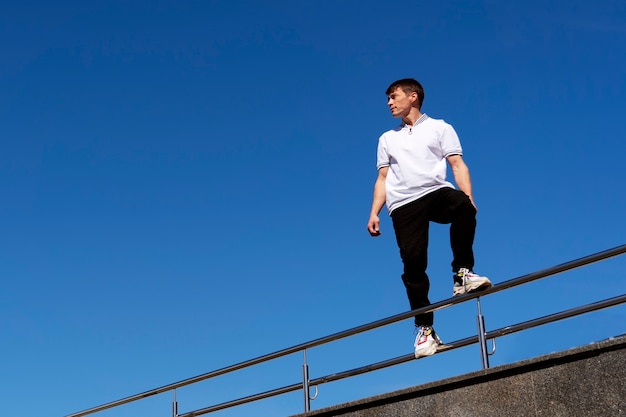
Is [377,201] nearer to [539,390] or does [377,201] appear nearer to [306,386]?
[306,386]

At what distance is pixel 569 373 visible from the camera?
6.85 meters

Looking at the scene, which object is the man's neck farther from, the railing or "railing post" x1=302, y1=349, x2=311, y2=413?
"railing post" x1=302, y1=349, x2=311, y2=413

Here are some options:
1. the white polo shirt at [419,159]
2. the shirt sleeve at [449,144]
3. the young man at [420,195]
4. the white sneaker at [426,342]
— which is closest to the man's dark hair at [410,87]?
the young man at [420,195]

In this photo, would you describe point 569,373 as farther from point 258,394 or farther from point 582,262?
point 258,394

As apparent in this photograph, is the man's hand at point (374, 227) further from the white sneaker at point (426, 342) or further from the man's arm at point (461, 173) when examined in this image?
the white sneaker at point (426, 342)

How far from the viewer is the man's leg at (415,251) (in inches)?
337

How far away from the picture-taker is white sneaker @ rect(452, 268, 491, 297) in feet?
25.8

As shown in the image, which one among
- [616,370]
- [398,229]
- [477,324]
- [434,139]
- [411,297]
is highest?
[434,139]

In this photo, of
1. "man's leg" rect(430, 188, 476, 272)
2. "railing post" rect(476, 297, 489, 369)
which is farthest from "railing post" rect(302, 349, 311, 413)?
"railing post" rect(476, 297, 489, 369)

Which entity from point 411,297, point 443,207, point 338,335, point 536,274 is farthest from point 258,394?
point 536,274

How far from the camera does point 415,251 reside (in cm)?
854

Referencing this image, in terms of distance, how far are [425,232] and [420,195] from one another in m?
0.32

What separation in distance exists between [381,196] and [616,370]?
3023mm

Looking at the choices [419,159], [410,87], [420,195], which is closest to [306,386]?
[420,195]
